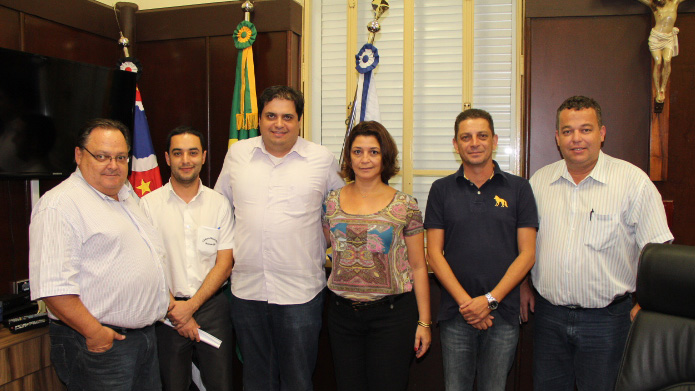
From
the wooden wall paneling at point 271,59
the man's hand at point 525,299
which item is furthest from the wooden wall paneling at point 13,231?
the man's hand at point 525,299

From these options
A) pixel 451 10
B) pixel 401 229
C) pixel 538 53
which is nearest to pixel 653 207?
pixel 401 229

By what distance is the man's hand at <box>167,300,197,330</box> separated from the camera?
2.00m

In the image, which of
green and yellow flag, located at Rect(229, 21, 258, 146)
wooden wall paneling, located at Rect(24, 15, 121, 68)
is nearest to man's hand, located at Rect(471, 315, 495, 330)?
green and yellow flag, located at Rect(229, 21, 258, 146)

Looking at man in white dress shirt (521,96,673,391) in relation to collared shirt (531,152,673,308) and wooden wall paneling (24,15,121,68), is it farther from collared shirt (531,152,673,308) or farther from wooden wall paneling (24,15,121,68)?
wooden wall paneling (24,15,121,68)

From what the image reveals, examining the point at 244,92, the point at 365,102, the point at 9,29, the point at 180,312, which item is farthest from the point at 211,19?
the point at 180,312

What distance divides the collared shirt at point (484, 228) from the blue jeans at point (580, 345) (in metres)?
0.20

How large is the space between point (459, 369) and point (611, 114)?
1.77 meters

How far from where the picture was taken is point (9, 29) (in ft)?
8.50

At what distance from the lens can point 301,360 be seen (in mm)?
2045

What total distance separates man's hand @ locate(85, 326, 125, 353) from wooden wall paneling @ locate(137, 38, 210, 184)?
1747mm

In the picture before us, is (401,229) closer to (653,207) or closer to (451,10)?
(653,207)

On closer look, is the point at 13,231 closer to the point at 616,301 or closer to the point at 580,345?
the point at 580,345

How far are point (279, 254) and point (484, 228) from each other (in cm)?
87

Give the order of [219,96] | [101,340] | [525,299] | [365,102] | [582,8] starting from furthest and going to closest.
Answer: [219,96] < [365,102] < [582,8] < [525,299] < [101,340]
